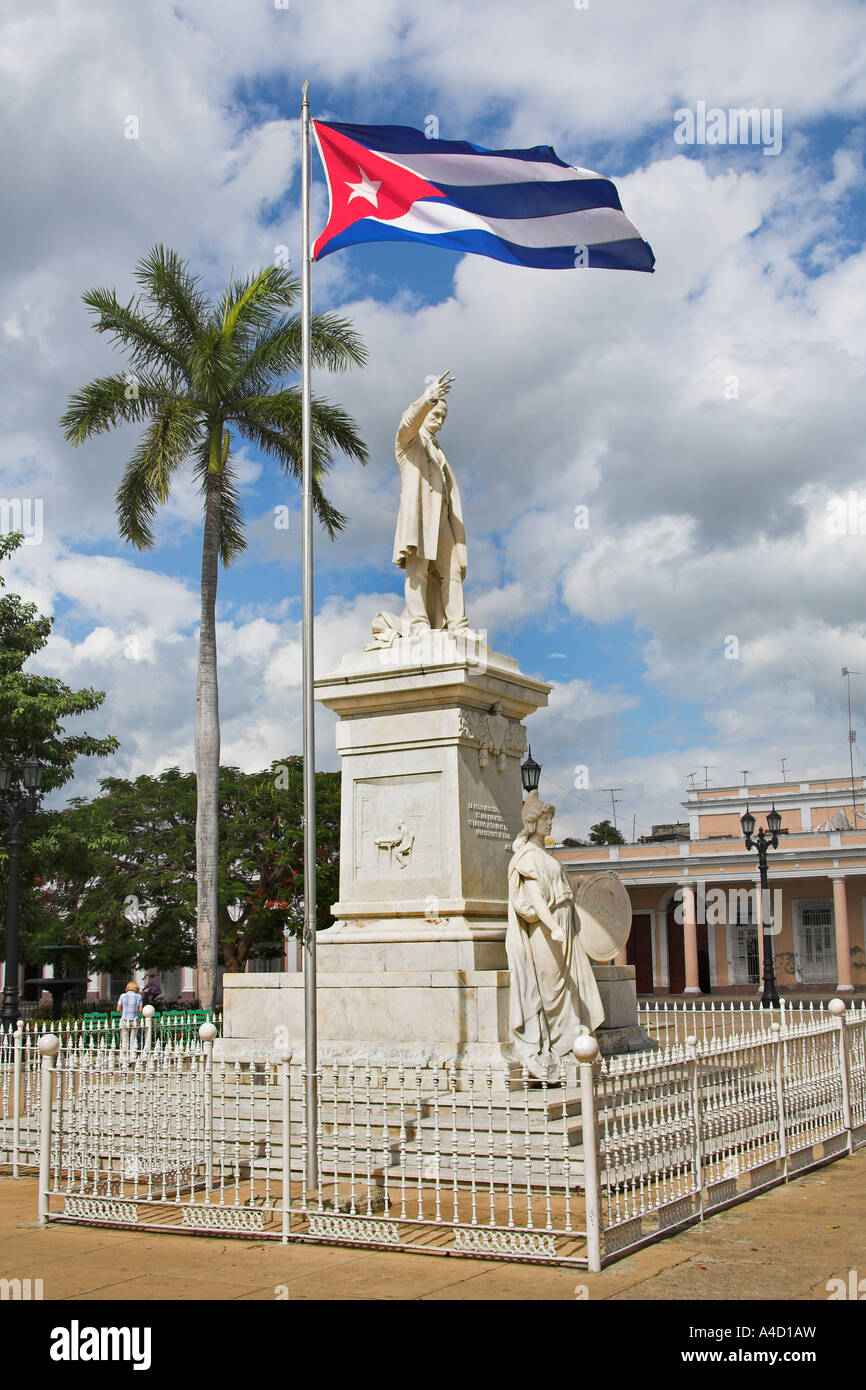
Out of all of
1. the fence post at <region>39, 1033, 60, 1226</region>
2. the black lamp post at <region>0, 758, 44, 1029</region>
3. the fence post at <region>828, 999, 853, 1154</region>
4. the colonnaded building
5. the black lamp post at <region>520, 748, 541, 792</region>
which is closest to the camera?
the fence post at <region>39, 1033, 60, 1226</region>

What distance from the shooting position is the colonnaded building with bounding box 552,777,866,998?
38750 millimetres

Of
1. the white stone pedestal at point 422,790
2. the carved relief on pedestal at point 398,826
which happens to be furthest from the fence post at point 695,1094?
the carved relief on pedestal at point 398,826

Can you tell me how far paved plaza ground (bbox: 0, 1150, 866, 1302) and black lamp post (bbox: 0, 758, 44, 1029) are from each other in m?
10.1

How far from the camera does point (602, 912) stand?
1052cm

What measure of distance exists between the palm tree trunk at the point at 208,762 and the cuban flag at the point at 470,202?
11.7 m

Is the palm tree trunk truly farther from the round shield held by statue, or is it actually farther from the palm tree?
the round shield held by statue

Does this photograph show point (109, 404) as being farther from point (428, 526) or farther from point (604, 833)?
point (604, 833)

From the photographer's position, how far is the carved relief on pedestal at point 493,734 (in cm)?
980

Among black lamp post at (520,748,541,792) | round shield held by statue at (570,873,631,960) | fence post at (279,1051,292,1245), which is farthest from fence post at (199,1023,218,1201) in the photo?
black lamp post at (520,748,541,792)

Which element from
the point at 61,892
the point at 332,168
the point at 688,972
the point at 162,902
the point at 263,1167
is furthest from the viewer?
the point at 688,972
